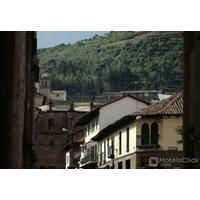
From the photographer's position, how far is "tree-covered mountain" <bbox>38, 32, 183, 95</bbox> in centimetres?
3073

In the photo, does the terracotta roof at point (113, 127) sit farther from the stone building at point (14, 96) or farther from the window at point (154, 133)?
the stone building at point (14, 96)

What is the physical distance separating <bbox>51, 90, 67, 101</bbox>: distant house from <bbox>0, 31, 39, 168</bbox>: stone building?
452 mm

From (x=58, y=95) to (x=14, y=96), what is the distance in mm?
993

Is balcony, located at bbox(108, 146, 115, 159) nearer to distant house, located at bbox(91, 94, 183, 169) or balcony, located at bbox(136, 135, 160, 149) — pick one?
distant house, located at bbox(91, 94, 183, 169)

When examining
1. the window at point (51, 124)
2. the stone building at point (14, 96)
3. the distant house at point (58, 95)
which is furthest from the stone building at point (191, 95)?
the stone building at point (14, 96)

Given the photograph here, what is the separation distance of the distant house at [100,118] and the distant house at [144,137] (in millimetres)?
88

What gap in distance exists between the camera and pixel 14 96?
30391 millimetres

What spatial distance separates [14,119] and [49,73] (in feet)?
3.91

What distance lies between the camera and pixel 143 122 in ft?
102

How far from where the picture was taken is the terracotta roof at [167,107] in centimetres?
3067

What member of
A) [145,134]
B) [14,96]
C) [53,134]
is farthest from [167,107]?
[14,96]

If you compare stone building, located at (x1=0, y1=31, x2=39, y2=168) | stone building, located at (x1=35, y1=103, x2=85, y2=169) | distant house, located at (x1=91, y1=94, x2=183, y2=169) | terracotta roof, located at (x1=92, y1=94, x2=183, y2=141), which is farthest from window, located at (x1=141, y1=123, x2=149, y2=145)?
stone building, located at (x1=0, y1=31, x2=39, y2=168)

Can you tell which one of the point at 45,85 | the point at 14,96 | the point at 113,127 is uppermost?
the point at 45,85

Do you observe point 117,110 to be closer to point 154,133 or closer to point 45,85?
point 154,133
